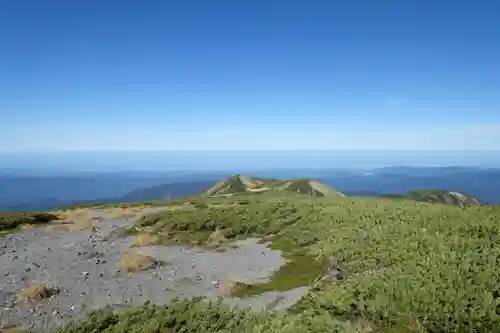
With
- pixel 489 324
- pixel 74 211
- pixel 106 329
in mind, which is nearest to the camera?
pixel 489 324

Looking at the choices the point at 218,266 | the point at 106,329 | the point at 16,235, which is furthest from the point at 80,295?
the point at 16,235

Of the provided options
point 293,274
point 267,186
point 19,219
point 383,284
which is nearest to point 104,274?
point 293,274

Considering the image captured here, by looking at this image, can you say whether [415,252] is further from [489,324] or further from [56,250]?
[56,250]

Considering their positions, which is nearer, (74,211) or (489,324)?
(489,324)

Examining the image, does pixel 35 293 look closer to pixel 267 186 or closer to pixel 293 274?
pixel 293 274

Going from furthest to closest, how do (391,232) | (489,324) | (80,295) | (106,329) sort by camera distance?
(391,232) → (80,295) → (106,329) → (489,324)

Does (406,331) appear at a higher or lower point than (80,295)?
higher
